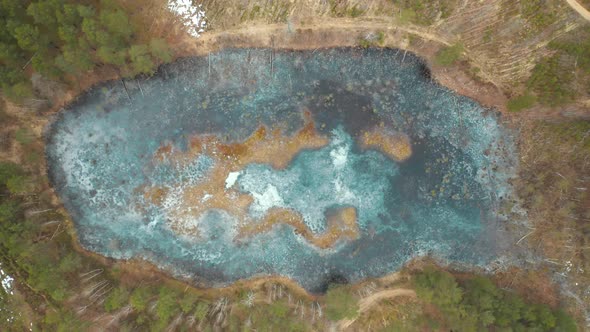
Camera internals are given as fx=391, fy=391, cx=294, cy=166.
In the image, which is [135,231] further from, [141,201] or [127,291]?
[127,291]

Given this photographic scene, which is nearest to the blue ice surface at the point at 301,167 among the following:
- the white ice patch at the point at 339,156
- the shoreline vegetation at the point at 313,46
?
the white ice patch at the point at 339,156

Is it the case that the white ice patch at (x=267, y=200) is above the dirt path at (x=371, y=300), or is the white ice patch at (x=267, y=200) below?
above

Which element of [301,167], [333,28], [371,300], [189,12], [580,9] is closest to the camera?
[580,9]

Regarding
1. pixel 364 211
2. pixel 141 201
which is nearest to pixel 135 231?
pixel 141 201

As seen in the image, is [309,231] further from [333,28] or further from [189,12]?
[189,12]

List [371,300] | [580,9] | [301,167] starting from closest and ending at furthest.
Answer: [580,9], [371,300], [301,167]

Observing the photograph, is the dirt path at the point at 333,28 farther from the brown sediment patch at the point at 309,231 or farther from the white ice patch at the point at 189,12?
the brown sediment patch at the point at 309,231

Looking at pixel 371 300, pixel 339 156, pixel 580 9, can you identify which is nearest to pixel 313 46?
pixel 339 156
